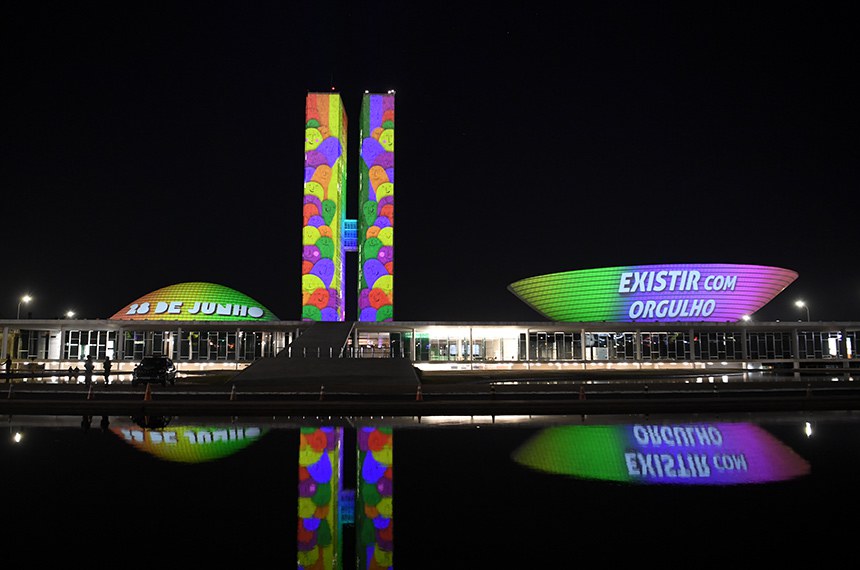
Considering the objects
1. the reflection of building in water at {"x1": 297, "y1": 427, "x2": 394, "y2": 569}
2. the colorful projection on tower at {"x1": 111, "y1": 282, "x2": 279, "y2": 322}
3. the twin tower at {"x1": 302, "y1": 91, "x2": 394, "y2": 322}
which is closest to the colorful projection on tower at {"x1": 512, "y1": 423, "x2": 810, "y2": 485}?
the reflection of building in water at {"x1": 297, "y1": 427, "x2": 394, "y2": 569}

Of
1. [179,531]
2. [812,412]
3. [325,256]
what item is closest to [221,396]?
[179,531]

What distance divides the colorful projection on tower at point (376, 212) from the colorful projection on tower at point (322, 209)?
282cm

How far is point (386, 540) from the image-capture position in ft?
24.4

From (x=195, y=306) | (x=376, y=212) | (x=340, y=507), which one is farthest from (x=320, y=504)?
(x=195, y=306)

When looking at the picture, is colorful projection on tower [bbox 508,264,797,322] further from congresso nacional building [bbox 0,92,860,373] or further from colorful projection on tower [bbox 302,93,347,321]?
colorful projection on tower [bbox 302,93,347,321]

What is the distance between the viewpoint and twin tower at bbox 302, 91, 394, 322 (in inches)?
2827

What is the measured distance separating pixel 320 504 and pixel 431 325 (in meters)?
49.3

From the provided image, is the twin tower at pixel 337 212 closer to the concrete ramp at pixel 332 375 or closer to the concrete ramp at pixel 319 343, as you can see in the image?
the concrete ramp at pixel 319 343

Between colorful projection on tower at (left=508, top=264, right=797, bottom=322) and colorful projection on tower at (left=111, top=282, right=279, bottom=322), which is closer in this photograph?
colorful projection on tower at (left=508, top=264, right=797, bottom=322)

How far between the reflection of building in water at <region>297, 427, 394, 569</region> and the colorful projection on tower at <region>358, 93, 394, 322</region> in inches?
2239

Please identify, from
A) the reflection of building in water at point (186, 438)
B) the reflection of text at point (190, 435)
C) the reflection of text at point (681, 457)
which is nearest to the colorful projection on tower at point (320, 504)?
the reflection of building in water at point (186, 438)

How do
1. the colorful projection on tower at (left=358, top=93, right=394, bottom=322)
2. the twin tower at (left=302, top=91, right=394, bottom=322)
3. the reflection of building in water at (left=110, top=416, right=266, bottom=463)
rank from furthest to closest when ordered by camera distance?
the twin tower at (left=302, top=91, right=394, bottom=322)
the colorful projection on tower at (left=358, top=93, right=394, bottom=322)
the reflection of building in water at (left=110, top=416, right=266, bottom=463)

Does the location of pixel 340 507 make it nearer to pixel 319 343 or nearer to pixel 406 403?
pixel 406 403

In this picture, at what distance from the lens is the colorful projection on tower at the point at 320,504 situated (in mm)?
6895
